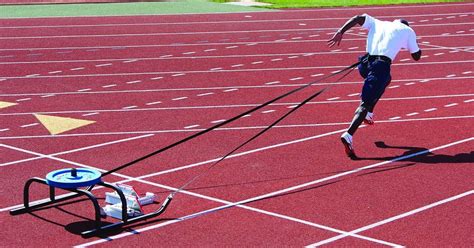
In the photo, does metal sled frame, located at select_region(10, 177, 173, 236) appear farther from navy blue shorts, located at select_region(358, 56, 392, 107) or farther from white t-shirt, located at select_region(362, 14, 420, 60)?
white t-shirt, located at select_region(362, 14, 420, 60)

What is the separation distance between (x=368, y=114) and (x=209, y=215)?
12.9 feet

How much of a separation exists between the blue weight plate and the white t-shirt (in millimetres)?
4323

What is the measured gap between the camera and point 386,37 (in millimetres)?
11867

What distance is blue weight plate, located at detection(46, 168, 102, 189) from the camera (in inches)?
359

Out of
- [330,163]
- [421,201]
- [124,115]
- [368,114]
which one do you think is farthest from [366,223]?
[124,115]

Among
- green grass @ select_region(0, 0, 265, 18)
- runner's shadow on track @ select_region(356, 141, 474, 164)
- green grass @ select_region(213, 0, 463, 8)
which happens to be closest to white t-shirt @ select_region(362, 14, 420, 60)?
runner's shadow on track @ select_region(356, 141, 474, 164)

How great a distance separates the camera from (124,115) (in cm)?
1437

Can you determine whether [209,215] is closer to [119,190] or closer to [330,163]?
[119,190]

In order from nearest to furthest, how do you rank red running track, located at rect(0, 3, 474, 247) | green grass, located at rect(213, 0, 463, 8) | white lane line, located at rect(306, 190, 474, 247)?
white lane line, located at rect(306, 190, 474, 247) → red running track, located at rect(0, 3, 474, 247) → green grass, located at rect(213, 0, 463, 8)

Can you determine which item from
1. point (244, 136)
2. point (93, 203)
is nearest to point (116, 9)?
point (244, 136)

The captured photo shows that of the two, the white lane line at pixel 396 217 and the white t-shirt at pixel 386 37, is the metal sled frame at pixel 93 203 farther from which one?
the white t-shirt at pixel 386 37

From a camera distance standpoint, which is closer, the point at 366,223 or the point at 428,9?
the point at 366,223

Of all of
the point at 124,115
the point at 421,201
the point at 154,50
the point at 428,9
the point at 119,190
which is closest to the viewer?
the point at 119,190

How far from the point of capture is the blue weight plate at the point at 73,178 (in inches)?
359
